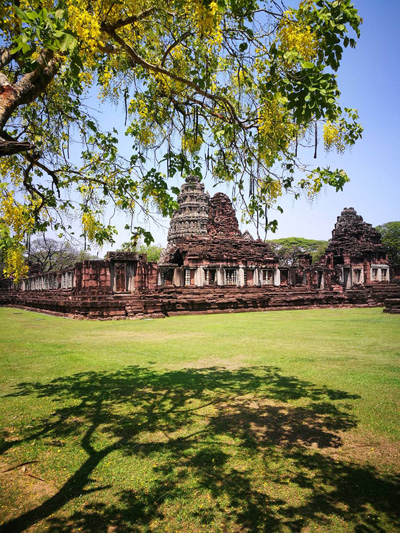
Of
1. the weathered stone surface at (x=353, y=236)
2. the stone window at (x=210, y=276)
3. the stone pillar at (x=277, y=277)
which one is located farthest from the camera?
the weathered stone surface at (x=353, y=236)

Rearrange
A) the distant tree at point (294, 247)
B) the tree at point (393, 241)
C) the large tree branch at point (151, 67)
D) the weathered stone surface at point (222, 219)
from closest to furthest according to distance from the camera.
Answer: the large tree branch at point (151, 67)
the weathered stone surface at point (222, 219)
the tree at point (393, 241)
the distant tree at point (294, 247)

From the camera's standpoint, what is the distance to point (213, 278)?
29.5m

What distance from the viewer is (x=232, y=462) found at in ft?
10.2

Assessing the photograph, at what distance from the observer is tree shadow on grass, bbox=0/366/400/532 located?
2.41m

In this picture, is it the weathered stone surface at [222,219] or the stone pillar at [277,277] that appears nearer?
the stone pillar at [277,277]

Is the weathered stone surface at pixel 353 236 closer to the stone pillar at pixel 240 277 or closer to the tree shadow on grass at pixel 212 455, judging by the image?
the stone pillar at pixel 240 277

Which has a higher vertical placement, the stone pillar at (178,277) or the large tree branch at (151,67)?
the large tree branch at (151,67)

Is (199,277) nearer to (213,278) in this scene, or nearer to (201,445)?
(213,278)

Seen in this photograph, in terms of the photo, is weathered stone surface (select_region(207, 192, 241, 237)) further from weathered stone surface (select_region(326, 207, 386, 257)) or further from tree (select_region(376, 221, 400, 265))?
tree (select_region(376, 221, 400, 265))

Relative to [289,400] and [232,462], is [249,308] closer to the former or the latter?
[289,400]

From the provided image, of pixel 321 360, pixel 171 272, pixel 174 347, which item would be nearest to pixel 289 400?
pixel 321 360

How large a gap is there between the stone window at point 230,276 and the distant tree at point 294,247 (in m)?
33.8

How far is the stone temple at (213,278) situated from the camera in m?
19.7

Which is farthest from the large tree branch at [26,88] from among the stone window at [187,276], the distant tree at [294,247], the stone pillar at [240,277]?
the distant tree at [294,247]
